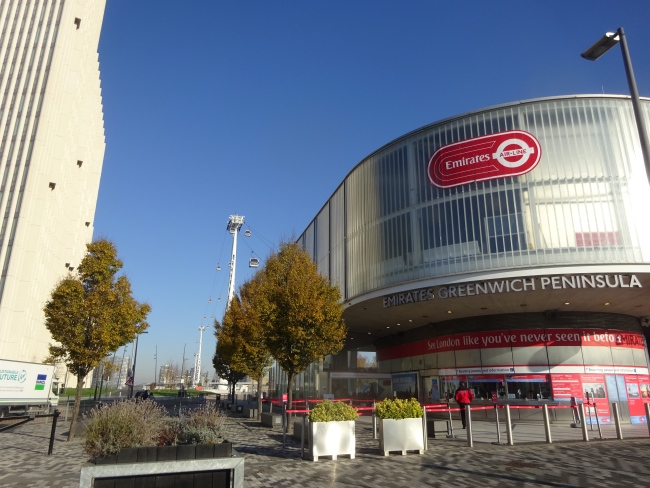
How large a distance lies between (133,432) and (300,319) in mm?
11436

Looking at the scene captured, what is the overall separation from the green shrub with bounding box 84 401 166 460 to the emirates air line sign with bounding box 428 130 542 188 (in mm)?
19030

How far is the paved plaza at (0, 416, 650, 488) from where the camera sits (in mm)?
9359

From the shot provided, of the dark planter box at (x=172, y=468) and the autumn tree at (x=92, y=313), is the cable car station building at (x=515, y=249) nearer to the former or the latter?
the autumn tree at (x=92, y=313)

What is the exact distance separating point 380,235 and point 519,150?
8.83 m

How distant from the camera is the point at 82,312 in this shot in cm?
1781

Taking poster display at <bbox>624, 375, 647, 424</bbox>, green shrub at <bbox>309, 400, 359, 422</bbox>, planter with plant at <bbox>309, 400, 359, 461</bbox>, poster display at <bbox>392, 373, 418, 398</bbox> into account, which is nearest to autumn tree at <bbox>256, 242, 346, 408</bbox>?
green shrub at <bbox>309, 400, 359, 422</bbox>

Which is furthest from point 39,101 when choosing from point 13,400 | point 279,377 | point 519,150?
point 519,150

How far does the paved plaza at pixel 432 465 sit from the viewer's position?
30.7ft

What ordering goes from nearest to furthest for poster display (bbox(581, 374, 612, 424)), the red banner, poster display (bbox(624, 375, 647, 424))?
poster display (bbox(581, 374, 612, 424))
poster display (bbox(624, 375, 647, 424))
the red banner

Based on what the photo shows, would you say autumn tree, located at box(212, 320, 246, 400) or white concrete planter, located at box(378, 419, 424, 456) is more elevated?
autumn tree, located at box(212, 320, 246, 400)

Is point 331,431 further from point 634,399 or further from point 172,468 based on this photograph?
point 634,399

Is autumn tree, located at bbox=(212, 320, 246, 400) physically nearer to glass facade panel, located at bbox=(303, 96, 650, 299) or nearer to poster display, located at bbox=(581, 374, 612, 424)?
glass facade panel, located at bbox=(303, 96, 650, 299)

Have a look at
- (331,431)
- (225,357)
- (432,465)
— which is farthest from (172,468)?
(225,357)

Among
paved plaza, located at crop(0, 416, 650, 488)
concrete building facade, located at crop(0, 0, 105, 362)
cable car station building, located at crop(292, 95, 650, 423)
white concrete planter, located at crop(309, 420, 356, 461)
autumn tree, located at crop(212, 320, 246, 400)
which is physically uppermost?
concrete building facade, located at crop(0, 0, 105, 362)
